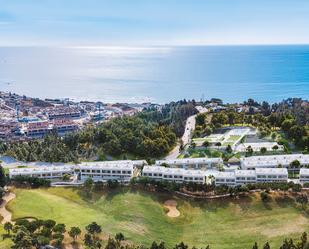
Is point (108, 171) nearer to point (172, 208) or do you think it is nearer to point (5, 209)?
point (172, 208)

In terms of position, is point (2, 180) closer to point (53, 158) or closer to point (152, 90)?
point (53, 158)

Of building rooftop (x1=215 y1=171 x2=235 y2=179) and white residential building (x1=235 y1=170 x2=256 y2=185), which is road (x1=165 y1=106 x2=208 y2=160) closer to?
building rooftop (x1=215 y1=171 x2=235 y2=179)

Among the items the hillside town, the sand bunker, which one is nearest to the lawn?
the sand bunker

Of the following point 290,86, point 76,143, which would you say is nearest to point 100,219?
point 76,143

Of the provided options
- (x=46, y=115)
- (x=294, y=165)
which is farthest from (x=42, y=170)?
(x=46, y=115)

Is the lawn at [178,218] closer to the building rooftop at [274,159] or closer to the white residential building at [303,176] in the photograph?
the white residential building at [303,176]

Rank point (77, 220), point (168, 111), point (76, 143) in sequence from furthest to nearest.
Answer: point (168, 111) < point (76, 143) < point (77, 220)

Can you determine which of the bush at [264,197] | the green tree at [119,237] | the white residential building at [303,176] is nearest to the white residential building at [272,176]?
the white residential building at [303,176]
